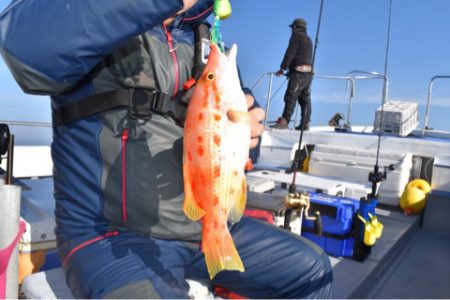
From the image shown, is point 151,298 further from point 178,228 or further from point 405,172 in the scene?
point 405,172

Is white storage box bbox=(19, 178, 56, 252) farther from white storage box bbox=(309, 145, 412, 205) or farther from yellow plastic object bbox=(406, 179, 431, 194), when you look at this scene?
yellow plastic object bbox=(406, 179, 431, 194)

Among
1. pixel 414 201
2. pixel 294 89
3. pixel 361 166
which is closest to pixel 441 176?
pixel 414 201

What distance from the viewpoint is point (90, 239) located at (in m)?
1.82

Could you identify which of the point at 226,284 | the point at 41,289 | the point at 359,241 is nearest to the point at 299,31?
the point at 359,241

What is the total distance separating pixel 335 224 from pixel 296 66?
4764mm

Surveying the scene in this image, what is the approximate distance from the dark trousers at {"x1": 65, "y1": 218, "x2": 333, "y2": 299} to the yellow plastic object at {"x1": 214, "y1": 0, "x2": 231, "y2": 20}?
1.11 meters

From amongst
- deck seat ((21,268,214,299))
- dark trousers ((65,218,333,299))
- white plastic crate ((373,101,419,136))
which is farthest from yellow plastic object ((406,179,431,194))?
deck seat ((21,268,214,299))

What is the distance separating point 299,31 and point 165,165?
6611mm

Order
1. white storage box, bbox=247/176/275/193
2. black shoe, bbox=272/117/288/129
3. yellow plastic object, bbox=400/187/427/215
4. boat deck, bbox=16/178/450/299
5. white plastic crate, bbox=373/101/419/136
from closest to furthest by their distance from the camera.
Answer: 1. boat deck, bbox=16/178/450/299
2. white storage box, bbox=247/176/275/193
3. yellow plastic object, bbox=400/187/427/215
4. white plastic crate, bbox=373/101/419/136
5. black shoe, bbox=272/117/288/129

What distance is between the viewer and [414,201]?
484 cm

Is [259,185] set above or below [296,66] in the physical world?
below

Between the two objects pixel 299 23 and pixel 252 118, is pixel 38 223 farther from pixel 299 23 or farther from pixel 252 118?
pixel 299 23

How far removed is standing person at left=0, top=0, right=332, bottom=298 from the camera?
1525 mm

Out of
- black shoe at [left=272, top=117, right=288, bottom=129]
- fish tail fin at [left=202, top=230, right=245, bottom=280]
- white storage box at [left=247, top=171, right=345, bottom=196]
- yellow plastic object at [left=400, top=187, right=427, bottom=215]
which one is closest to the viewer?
fish tail fin at [left=202, top=230, right=245, bottom=280]
